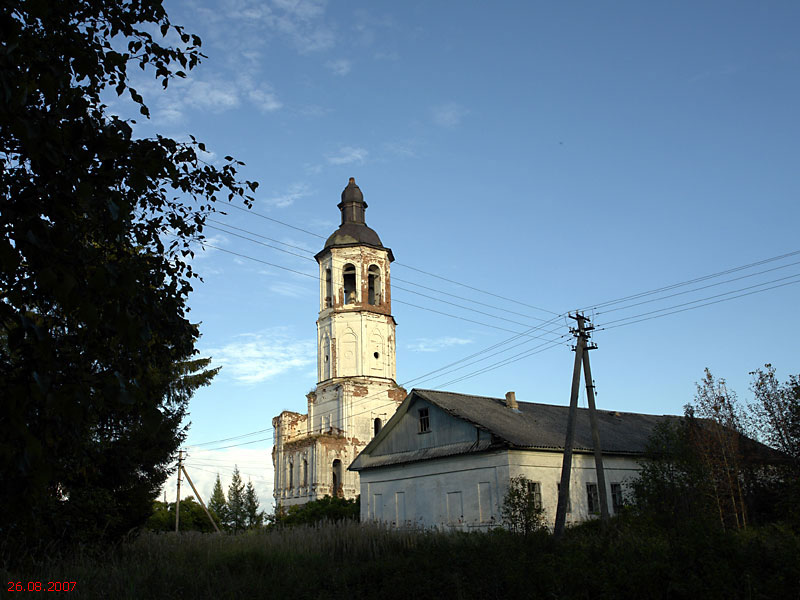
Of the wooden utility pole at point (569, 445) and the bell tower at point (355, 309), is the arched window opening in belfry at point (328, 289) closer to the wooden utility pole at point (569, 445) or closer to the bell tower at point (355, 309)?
the bell tower at point (355, 309)

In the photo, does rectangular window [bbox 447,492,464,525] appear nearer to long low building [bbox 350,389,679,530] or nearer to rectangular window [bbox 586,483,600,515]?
long low building [bbox 350,389,679,530]

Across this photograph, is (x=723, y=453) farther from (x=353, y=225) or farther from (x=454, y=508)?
(x=353, y=225)

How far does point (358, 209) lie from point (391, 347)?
34.4 feet

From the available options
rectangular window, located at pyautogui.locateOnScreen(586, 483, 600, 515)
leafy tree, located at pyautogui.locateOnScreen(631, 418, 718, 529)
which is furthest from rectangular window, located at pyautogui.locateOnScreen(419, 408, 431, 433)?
leafy tree, located at pyautogui.locateOnScreen(631, 418, 718, 529)

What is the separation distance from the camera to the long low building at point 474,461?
2475 centimetres

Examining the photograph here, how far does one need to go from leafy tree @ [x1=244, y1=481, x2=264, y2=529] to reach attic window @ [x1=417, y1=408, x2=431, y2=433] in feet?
26.3

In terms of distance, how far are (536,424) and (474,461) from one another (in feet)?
15.9

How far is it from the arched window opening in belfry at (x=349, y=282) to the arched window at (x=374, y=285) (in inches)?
43.4

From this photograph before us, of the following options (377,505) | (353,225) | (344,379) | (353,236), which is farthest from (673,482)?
(353,225)

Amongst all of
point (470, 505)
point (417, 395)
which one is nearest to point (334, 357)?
point (417, 395)

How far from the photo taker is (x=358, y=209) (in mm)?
47562

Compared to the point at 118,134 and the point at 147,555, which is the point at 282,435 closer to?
the point at 147,555

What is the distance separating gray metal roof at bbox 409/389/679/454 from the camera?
1017 inches

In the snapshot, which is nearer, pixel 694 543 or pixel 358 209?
pixel 694 543
